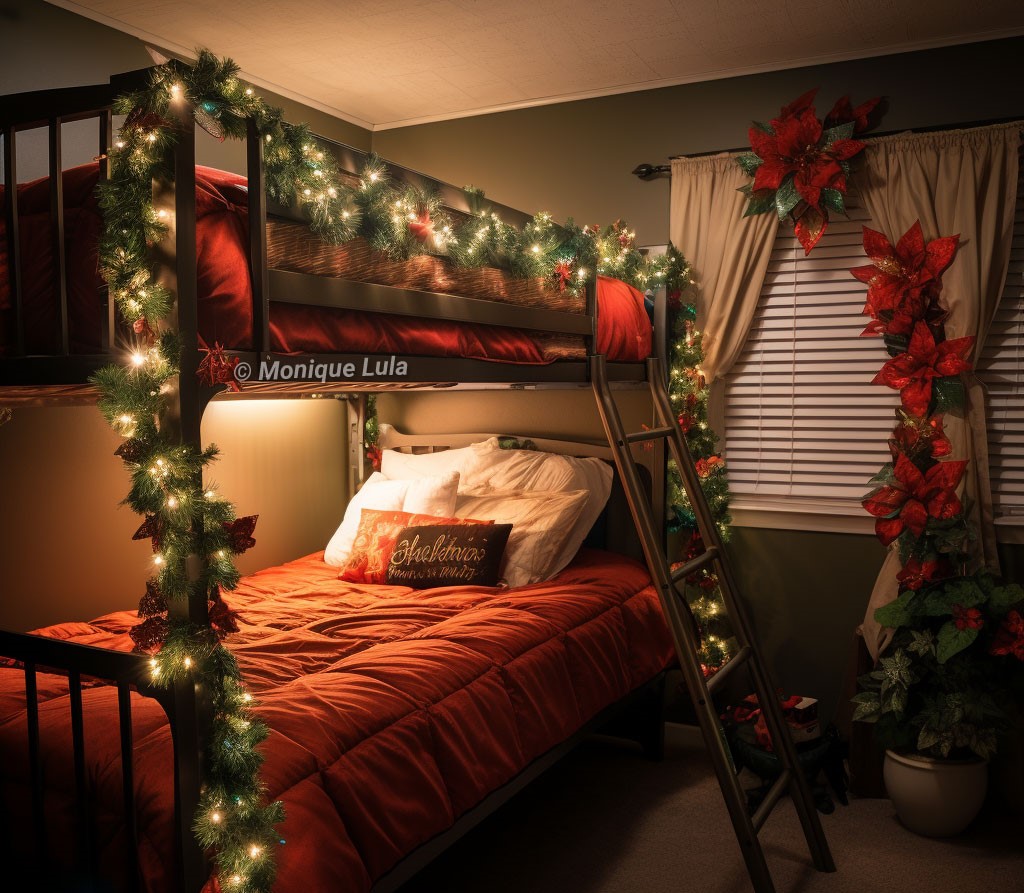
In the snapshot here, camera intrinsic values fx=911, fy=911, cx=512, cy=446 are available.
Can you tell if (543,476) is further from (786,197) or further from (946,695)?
(946,695)

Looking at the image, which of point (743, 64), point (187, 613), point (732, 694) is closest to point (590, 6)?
point (743, 64)

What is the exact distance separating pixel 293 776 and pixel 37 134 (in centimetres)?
219

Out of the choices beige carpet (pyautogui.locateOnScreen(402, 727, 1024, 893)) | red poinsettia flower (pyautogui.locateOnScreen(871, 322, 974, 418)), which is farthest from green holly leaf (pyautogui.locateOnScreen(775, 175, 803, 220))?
beige carpet (pyautogui.locateOnScreen(402, 727, 1024, 893))

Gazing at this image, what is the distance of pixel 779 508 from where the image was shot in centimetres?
367

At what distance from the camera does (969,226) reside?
3205mm

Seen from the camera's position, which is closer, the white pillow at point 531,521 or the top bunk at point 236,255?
the top bunk at point 236,255

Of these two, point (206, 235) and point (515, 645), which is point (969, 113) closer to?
point (515, 645)

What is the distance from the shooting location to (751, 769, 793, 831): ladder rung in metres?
2.57

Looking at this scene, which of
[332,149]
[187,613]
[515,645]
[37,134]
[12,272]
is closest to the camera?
[187,613]

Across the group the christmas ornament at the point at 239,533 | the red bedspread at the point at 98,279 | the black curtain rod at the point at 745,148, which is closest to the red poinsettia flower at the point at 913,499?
the black curtain rod at the point at 745,148

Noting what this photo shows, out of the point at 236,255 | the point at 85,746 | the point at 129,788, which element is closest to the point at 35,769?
the point at 85,746

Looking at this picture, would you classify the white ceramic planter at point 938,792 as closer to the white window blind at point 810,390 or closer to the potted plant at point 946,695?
the potted plant at point 946,695

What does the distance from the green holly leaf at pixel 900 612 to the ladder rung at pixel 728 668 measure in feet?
1.66

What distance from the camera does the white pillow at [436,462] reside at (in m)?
3.85
